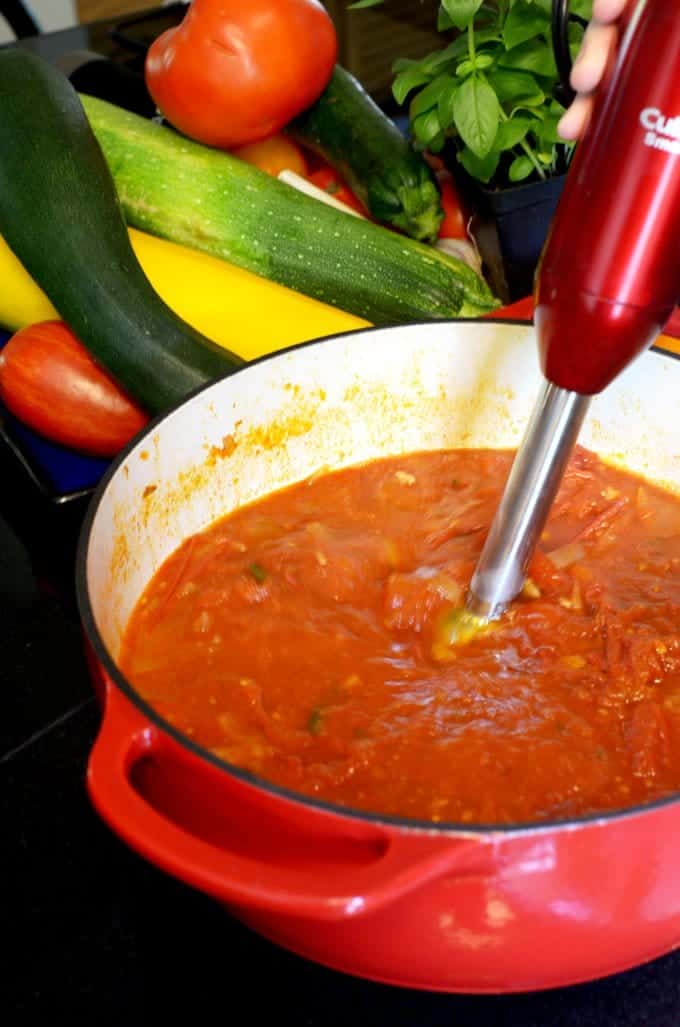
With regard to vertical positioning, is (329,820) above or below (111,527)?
above

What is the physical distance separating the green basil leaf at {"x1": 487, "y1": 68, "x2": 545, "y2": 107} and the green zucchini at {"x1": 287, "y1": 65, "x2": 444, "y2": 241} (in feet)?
0.66

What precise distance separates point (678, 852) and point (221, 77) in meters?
1.27

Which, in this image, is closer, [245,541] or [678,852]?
[678,852]

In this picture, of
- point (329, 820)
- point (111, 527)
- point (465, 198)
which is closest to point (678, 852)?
point (329, 820)

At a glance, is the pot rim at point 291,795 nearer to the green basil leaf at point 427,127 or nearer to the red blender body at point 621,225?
the red blender body at point 621,225

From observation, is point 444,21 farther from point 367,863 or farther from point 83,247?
point 367,863

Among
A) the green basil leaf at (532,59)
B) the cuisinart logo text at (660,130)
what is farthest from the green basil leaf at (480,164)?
the cuisinart logo text at (660,130)

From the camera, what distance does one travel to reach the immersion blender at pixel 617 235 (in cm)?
63

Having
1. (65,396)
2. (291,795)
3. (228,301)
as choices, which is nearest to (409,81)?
(228,301)

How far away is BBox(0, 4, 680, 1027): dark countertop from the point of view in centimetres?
79

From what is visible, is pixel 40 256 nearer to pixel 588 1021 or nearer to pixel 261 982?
pixel 261 982

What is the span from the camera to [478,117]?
1345 millimetres

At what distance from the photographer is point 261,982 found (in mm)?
805

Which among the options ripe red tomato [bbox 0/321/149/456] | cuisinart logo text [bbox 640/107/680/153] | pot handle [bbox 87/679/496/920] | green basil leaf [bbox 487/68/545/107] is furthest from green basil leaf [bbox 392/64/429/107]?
pot handle [bbox 87/679/496/920]
